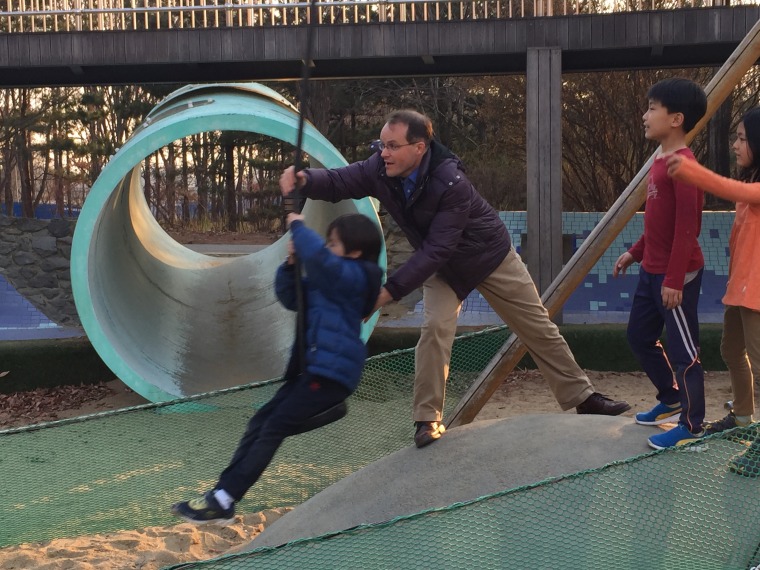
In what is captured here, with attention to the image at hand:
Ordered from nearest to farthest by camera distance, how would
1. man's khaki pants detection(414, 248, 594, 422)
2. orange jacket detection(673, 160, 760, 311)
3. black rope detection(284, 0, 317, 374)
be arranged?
black rope detection(284, 0, 317, 374) < orange jacket detection(673, 160, 760, 311) < man's khaki pants detection(414, 248, 594, 422)

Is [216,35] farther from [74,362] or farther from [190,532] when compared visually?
[190,532]

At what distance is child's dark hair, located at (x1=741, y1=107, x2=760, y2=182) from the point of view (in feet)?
13.0

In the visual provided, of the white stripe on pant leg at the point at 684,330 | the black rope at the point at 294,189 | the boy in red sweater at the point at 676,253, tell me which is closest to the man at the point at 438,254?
the black rope at the point at 294,189

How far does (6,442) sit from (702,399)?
413cm

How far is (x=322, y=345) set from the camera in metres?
3.51

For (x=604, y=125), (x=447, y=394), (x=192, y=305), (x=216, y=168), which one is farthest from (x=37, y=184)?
(x=447, y=394)

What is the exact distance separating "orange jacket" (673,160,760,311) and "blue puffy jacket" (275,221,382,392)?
4.09 ft

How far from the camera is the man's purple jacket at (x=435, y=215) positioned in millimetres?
3832

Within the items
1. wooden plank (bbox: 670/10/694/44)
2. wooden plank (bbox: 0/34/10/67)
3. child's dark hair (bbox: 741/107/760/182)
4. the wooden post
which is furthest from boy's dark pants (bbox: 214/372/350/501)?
wooden plank (bbox: 0/34/10/67)

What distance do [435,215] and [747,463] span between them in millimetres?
1520

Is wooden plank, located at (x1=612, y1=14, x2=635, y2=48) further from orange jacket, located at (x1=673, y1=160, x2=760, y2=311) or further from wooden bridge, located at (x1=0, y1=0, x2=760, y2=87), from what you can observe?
orange jacket, located at (x1=673, y1=160, x2=760, y2=311)

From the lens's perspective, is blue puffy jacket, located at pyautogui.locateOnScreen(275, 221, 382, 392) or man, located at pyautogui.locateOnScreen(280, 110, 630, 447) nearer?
blue puffy jacket, located at pyautogui.locateOnScreen(275, 221, 382, 392)

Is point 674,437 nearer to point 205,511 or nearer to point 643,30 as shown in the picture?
point 205,511

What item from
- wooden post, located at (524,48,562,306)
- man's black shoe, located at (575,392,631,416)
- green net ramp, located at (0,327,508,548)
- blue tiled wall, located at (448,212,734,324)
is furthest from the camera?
blue tiled wall, located at (448,212,734,324)
